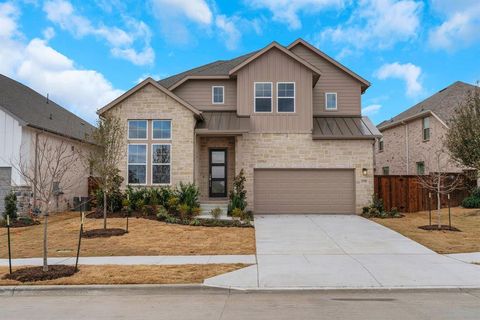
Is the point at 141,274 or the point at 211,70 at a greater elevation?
the point at 211,70

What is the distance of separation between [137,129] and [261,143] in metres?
5.76

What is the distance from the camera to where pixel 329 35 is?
1941 cm

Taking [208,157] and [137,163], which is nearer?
[137,163]

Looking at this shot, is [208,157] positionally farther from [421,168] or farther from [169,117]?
[421,168]

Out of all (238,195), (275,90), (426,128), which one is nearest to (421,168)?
(426,128)

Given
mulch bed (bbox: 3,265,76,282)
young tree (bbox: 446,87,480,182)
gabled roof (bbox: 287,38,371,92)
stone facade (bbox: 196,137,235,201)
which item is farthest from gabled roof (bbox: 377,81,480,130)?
mulch bed (bbox: 3,265,76,282)

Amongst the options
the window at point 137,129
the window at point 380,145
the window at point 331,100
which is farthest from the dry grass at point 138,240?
the window at point 380,145

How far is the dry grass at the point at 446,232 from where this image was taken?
11618mm

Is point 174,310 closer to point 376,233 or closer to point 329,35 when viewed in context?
point 376,233

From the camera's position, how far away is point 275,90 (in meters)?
19.5

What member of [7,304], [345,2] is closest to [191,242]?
[7,304]

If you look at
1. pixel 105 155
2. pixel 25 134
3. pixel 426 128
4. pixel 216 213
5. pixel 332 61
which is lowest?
pixel 216 213

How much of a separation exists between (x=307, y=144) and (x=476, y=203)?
8.87 m

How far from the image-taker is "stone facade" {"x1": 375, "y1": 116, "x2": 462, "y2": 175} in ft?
77.8
